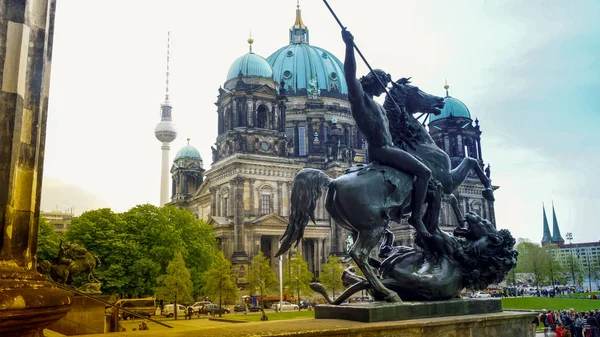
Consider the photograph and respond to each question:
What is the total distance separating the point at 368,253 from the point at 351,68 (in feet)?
9.38

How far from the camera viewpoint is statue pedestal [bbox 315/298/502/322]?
23.2 feet

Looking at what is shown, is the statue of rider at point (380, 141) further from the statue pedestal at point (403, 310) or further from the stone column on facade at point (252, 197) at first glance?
the stone column on facade at point (252, 197)

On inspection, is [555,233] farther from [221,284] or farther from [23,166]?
[23,166]

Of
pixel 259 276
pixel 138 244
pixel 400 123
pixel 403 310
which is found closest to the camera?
pixel 403 310

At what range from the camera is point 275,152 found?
64312 millimetres

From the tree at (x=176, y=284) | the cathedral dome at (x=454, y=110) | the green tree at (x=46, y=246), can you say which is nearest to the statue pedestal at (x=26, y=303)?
the tree at (x=176, y=284)

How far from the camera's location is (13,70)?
4715 mm

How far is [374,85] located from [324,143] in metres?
65.3

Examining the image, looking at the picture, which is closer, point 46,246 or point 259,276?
point 46,246

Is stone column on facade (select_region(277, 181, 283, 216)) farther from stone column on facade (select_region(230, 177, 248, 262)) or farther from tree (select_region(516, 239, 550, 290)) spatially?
tree (select_region(516, 239, 550, 290))

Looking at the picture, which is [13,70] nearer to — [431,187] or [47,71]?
[47,71]

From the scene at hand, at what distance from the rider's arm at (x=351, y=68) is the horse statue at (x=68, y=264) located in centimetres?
1508

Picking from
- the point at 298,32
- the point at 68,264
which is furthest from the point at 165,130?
the point at 68,264

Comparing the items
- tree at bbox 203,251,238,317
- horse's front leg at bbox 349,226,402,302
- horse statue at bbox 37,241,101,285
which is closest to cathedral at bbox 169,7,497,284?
tree at bbox 203,251,238,317
